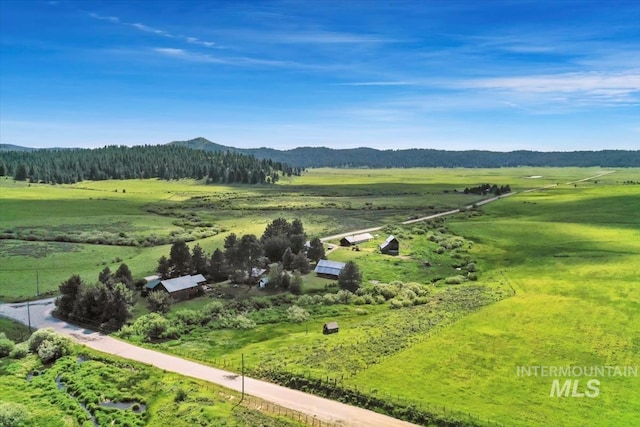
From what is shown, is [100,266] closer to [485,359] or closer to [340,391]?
[340,391]

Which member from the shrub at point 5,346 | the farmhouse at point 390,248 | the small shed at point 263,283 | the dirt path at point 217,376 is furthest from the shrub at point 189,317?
the farmhouse at point 390,248

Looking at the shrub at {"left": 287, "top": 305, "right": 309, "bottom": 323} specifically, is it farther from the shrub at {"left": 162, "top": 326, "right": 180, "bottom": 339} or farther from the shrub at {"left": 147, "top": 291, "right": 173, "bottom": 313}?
the shrub at {"left": 147, "top": 291, "right": 173, "bottom": 313}

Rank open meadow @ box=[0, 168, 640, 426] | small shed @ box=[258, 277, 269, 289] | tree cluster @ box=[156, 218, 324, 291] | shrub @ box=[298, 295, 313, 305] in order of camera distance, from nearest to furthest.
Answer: open meadow @ box=[0, 168, 640, 426]
shrub @ box=[298, 295, 313, 305]
tree cluster @ box=[156, 218, 324, 291]
small shed @ box=[258, 277, 269, 289]

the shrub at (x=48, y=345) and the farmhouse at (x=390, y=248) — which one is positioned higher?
the farmhouse at (x=390, y=248)

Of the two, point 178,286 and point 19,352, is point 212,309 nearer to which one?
point 178,286

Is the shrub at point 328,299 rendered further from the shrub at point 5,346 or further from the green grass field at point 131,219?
the shrub at point 5,346

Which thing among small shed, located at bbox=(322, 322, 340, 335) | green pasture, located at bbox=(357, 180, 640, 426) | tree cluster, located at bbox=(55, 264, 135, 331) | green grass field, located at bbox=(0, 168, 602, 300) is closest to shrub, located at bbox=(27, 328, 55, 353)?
tree cluster, located at bbox=(55, 264, 135, 331)
